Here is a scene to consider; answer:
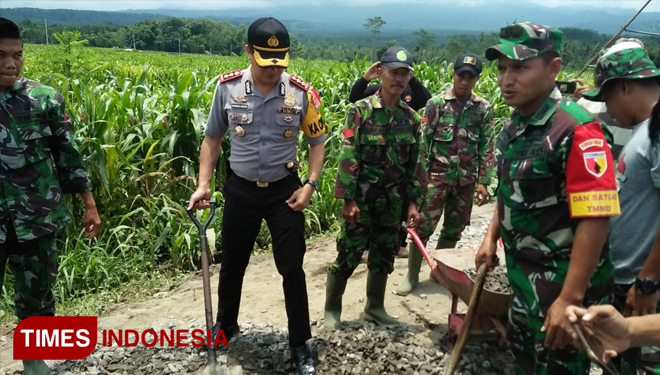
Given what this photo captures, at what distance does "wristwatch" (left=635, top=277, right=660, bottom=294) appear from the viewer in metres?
2.28

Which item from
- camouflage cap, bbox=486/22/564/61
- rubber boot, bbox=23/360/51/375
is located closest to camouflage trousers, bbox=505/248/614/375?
camouflage cap, bbox=486/22/564/61

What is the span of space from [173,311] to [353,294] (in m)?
1.44

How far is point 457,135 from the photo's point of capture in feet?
14.6

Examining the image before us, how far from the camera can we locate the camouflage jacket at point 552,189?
74.4 inches

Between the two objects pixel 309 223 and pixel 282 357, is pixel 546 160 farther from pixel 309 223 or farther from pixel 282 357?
pixel 309 223

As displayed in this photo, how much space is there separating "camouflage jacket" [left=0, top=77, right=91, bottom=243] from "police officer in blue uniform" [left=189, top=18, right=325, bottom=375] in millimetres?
768

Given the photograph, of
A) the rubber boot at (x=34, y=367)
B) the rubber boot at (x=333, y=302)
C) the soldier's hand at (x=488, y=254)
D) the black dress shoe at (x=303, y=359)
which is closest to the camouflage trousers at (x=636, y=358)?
the soldier's hand at (x=488, y=254)

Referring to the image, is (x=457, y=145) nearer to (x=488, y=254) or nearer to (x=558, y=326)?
(x=488, y=254)

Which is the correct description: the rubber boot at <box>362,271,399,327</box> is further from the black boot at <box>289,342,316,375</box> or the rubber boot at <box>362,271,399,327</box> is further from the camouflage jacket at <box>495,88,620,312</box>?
the camouflage jacket at <box>495,88,620,312</box>

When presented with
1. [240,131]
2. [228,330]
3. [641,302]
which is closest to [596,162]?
[641,302]

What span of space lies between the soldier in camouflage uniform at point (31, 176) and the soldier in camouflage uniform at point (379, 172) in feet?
5.41

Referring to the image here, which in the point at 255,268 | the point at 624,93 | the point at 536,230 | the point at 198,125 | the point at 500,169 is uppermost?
the point at 624,93

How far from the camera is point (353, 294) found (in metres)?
4.52

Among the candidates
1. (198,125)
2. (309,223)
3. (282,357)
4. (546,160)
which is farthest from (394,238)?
(198,125)
